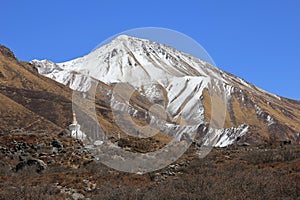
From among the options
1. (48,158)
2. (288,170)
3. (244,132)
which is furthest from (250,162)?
(244,132)

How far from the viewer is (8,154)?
29453 millimetres

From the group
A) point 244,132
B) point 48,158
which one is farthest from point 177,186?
point 244,132

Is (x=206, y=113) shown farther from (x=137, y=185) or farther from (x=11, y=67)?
(x=137, y=185)

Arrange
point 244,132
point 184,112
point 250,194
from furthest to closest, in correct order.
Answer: point 184,112, point 244,132, point 250,194

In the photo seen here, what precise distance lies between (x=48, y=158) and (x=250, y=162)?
12.4 meters

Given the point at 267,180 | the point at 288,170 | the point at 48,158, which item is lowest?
the point at 267,180

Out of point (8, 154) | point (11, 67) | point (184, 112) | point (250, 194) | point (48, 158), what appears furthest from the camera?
point (184, 112)

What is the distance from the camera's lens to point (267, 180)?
47.6 ft

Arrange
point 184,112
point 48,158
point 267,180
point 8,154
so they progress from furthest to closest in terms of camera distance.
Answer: point 184,112
point 8,154
point 48,158
point 267,180

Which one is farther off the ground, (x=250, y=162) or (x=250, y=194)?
(x=250, y=162)

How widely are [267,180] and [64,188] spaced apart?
7582 millimetres

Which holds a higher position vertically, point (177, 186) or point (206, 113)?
point (206, 113)

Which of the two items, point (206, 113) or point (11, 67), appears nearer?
point (11, 67)

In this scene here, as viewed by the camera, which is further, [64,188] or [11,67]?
[11,67]
